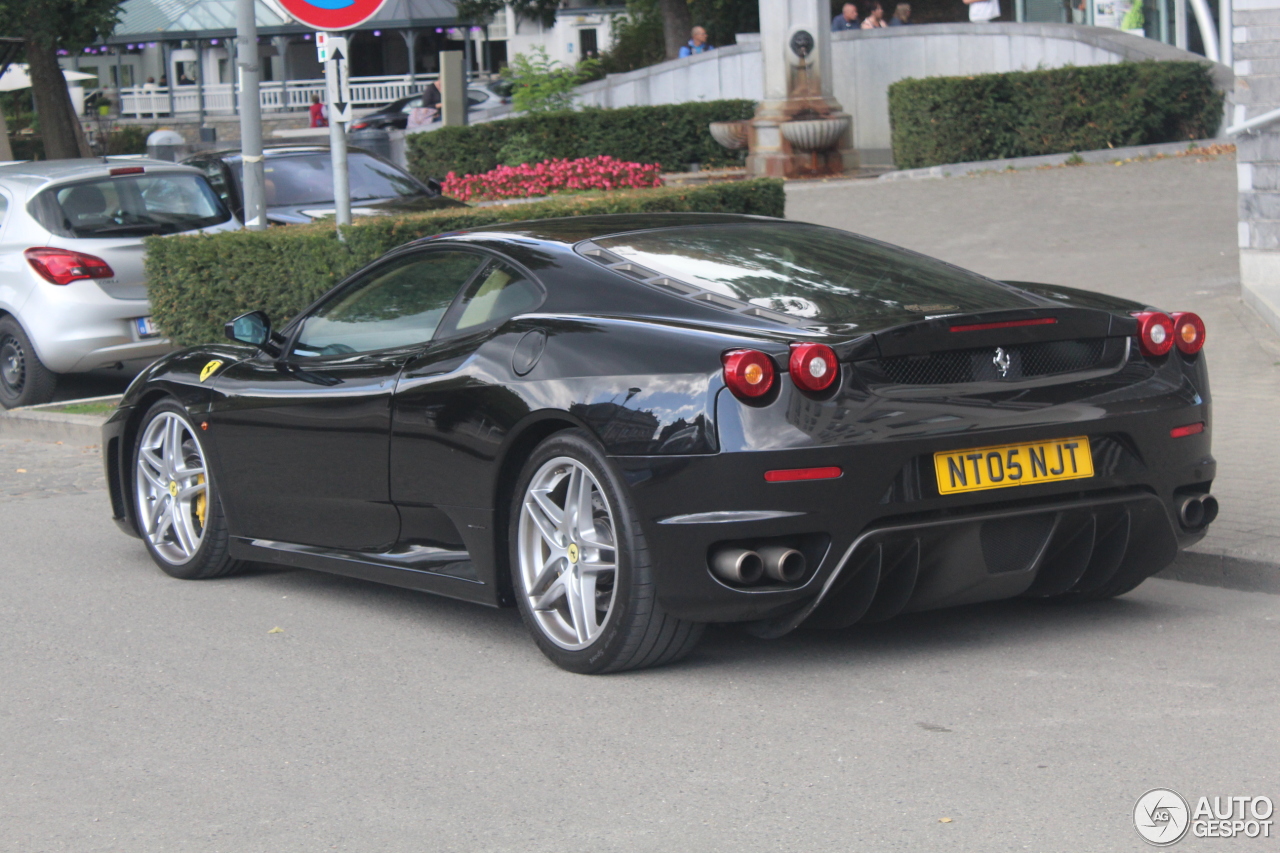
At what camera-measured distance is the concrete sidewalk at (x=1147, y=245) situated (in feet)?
22.7

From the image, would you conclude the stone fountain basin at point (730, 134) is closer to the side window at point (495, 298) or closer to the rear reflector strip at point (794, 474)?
the side window at point (495, 298)

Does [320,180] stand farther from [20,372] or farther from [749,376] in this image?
[749,376]

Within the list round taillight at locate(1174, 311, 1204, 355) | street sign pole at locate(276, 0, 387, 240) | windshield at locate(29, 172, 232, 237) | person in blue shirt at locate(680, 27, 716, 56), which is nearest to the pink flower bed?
windshield at locate(29, 172, 232, 237)

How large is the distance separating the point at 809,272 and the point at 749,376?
90cm

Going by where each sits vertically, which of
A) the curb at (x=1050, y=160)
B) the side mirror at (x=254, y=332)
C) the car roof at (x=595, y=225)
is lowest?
the side mirror at (x=254, y=332)

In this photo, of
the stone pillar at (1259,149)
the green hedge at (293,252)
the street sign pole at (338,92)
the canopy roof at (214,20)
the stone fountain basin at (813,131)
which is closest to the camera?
the street sign pole at (338,92)

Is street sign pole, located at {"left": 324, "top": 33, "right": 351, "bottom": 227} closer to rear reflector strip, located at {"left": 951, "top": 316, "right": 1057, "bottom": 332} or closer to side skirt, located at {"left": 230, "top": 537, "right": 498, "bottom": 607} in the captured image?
side skirt, located at {"left": 230, "top": 537, "right": 498, "bottom": 607}

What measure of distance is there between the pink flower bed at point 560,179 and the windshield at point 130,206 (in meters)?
4.92

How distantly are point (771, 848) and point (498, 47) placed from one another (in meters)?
74.5

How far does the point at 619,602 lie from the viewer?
483cm

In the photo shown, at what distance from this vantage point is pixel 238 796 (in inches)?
162

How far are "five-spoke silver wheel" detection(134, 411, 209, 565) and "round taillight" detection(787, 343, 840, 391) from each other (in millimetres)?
2978

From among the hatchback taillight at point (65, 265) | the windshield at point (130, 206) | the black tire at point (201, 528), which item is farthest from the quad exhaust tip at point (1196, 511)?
the windshield at point (130, 206)

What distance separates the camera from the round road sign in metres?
8.46
